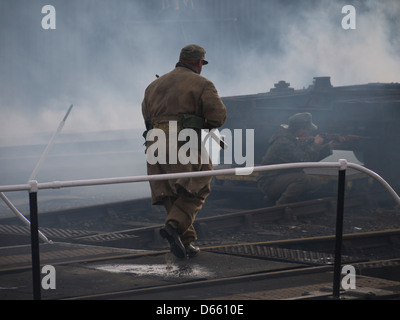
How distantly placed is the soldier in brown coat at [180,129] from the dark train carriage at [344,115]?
6.08m

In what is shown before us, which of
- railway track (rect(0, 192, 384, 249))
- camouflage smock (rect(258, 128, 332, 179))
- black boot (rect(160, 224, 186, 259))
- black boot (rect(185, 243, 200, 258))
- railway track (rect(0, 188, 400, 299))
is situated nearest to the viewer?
railway track (rect(0, 188, 400, 299))

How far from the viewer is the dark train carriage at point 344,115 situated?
35.4 ft

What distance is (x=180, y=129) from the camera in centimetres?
503

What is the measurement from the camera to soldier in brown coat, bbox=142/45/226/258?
5.01m

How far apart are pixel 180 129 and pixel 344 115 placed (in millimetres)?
6876

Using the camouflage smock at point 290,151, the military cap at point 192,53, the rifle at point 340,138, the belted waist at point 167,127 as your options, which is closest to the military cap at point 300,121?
the camouflage smock at point 290,151

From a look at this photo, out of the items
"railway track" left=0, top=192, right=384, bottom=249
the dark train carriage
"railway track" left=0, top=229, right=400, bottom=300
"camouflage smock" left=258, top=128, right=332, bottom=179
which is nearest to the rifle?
the dark train carriage

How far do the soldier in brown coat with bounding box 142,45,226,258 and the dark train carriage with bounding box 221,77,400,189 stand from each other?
6076mm

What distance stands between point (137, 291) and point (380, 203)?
672 cm

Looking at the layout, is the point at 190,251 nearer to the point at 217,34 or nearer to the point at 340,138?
the point at 340,138

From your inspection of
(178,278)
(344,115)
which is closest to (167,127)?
(178,278)

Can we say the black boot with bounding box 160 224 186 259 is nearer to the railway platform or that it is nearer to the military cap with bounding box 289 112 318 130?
the railway platform

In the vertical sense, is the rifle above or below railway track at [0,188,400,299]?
above

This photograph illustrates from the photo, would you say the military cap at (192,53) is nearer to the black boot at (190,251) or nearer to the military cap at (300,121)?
the black boot at (190,251)
